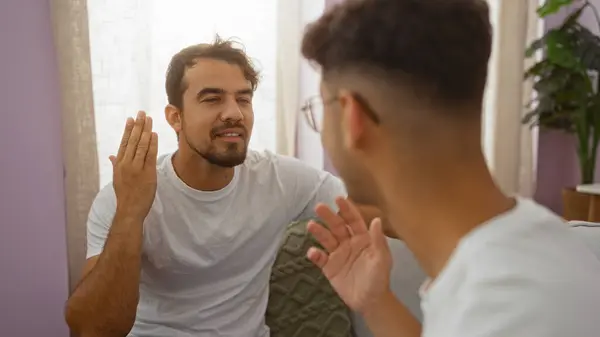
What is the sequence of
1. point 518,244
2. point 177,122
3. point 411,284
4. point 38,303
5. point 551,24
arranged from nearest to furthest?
point 518,244 < point 411,284 < point 177,122 < point 38,303 < point 551,24

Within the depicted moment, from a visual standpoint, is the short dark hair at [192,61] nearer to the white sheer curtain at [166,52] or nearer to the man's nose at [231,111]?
the man's nose at [231,111]

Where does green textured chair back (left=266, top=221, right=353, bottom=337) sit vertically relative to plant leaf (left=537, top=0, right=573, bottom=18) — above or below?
below

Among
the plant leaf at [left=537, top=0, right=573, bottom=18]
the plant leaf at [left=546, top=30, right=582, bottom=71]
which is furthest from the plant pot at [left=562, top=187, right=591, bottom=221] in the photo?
the plant leaf at [left=537, top=0, right=573, bottom=18]

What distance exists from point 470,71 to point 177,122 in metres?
1.17

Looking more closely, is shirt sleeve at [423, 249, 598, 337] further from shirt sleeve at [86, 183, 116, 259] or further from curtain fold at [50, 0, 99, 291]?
curtain fold at [50, 0, 99, 291]

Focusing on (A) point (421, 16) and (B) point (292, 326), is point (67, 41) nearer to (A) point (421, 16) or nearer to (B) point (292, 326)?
(B) point (292, 326)

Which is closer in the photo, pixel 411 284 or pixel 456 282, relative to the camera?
pixel 456 282

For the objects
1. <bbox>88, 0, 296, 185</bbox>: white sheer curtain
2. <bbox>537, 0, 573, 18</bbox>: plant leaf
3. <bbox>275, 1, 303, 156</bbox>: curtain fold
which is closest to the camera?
<bbox>88, 0, 296, 185</bbox>: white sheer curtain

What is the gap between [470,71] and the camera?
0.80m

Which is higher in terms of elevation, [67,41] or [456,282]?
[67,41]

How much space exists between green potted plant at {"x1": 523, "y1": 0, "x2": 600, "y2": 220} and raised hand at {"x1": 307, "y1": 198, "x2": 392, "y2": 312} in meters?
1.87

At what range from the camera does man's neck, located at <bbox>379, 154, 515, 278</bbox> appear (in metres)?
0.75

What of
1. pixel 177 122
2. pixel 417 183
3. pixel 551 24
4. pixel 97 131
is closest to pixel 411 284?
pixel 177 122

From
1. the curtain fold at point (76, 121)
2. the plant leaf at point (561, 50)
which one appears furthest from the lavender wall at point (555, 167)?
the curtain fold at point (76, 121)
